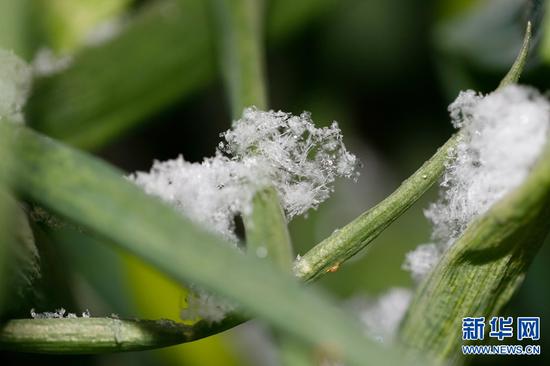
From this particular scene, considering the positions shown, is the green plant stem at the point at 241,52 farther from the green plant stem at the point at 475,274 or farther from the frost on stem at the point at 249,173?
the green plant stem at the point at 475,274

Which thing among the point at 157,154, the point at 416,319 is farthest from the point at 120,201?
the point at 157,154

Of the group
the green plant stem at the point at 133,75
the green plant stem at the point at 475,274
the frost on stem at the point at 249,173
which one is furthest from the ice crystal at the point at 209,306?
the green plant stem at the point at 133,75

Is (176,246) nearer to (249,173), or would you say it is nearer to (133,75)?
(249,173)

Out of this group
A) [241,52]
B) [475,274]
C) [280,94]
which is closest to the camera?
[475,274]

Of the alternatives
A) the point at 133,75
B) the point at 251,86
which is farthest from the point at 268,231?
the point at 133,75

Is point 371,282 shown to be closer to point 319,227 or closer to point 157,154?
point 319,227

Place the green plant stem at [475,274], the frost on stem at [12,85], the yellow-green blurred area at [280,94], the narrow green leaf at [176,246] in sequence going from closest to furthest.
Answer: the narrow green leaf at [176,246], the green plant stem at [475,274], the frost on stem at [12,85], the yellow-green blurred area at [280,94]
